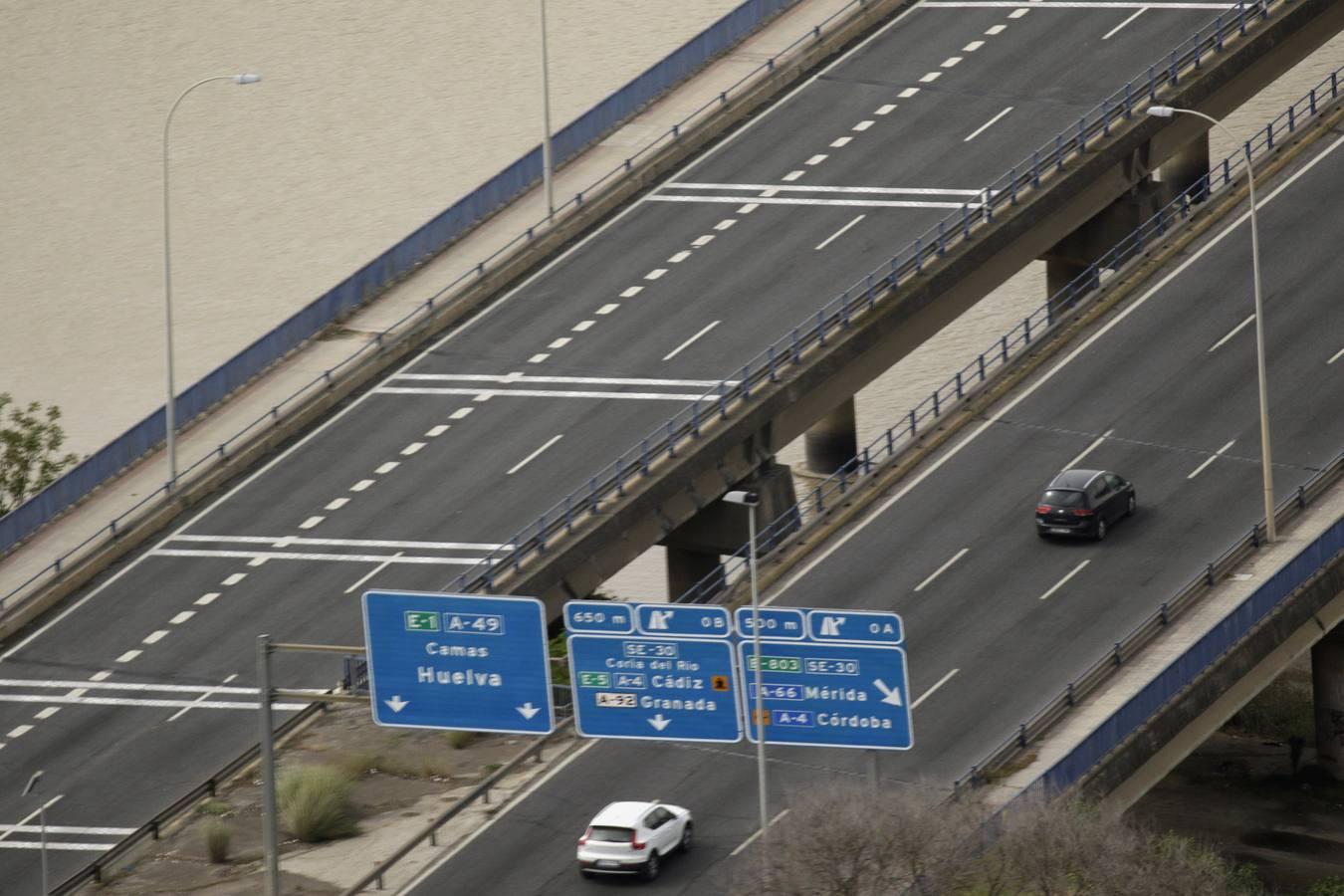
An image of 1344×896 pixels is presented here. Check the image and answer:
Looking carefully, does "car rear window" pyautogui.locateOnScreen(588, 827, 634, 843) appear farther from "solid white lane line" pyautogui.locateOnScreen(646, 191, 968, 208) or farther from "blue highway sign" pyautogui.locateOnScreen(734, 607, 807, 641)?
"solid white lane line" pyautogui.locateOnScreen(646, 191, 968, 208)

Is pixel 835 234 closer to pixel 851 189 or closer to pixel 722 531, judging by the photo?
pixel 851 189

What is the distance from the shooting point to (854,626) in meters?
43.3

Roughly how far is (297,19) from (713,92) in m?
Answer: 52.8

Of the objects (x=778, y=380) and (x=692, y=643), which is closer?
(x=692, y=643)

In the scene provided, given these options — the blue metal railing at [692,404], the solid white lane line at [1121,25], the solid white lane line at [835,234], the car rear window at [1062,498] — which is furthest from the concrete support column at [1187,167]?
the car rear window at [1062,498]

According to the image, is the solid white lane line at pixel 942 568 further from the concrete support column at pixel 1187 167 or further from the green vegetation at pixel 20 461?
the concrete support column at pixel 1187 167

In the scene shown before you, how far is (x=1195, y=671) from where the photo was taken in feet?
164

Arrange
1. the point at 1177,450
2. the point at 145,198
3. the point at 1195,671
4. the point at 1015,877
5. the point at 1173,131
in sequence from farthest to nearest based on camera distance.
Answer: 1. the point at 145,198
2. the point at 1173,131
3. the point at 1177,450
4. the point at 1195,671
5. the point at 1015,877

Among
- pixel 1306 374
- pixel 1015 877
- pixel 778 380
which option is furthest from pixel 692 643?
pixel 1306 374

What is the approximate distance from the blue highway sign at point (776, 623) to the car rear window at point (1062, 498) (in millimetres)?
13086

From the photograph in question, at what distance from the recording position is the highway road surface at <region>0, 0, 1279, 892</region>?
52938mm

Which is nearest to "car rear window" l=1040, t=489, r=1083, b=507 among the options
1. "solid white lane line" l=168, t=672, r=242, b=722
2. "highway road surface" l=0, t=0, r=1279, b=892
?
"highway road surface" l=0, t=0, r=1279, b=892

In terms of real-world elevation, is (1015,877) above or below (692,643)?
below

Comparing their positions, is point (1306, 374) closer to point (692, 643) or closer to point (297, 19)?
point (692, 643)
